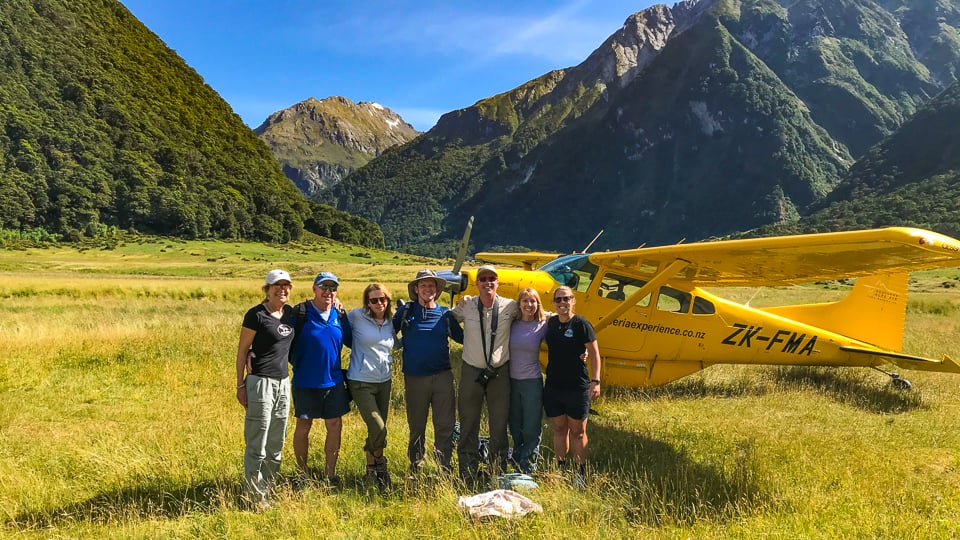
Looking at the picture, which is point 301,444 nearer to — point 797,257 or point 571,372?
point 571,372

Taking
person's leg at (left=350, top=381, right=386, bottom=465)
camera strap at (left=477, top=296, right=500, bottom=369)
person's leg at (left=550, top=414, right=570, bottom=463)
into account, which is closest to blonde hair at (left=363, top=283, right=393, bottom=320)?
person's leg at (left=350, top=381, right=386, bottom=465)

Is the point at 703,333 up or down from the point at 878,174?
down

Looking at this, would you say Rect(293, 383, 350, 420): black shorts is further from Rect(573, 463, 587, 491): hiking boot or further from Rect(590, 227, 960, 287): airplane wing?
Rect(590, 227, 960, 287): airplane wing

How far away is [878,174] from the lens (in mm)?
139625

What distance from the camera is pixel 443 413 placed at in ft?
14.7

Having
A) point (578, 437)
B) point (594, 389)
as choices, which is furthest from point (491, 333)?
point (578, 437)

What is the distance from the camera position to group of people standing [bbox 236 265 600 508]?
4262mm

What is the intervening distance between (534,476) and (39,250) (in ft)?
207

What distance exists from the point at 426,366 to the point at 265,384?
1.32 meters

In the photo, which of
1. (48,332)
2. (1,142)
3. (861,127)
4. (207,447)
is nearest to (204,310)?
(48,332)

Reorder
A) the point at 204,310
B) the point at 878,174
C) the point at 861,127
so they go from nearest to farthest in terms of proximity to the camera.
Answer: the point at 204,310
the point at 878,174
the point at 861,127

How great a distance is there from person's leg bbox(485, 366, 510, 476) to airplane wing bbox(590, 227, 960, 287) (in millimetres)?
3478

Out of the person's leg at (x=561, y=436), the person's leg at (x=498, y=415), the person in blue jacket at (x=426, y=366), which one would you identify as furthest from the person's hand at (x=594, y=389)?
the person in blue jacket at (x=426, y=366)

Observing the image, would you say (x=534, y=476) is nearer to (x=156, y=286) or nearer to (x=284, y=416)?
(x=284, y=416)
